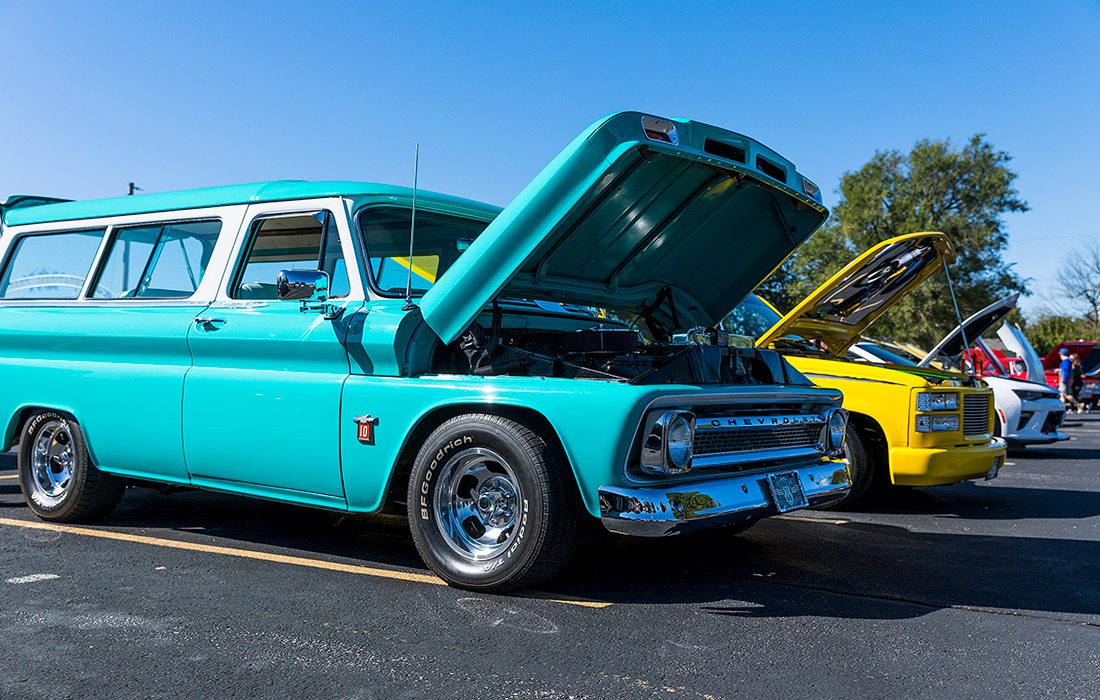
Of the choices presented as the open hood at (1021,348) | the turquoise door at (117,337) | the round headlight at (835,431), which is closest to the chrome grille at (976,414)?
the round headlight at (835,431)

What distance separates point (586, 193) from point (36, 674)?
2.68m

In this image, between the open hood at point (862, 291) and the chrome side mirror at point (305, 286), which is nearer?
the chrome side mirror at point (305, 286)

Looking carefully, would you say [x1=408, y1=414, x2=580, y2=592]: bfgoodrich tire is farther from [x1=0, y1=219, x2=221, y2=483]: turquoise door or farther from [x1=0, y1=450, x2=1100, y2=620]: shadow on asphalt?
[x1=0, y1=219, x2=221, y2=483]: turquoise door

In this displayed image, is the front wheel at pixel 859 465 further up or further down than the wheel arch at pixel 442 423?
further down

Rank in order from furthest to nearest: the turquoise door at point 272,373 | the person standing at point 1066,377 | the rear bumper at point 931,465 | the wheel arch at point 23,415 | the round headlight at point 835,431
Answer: the person standing at point 1066,377, the rear bumper at point 931,465, the wheel arch at point 23,415, the round headlight at point 835,431, the turquoise door at point 272,373

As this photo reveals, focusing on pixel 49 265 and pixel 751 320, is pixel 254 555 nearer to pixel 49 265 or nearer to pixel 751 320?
pixel 49 265

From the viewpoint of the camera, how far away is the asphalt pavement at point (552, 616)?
3.06 meters

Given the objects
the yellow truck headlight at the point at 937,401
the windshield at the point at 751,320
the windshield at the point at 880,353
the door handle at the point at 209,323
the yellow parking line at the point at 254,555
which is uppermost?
the windshield at the point at 751,320

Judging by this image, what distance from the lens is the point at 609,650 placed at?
11.0ft

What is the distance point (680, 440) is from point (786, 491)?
28.6 inches

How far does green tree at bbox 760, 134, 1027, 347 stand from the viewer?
39.4m

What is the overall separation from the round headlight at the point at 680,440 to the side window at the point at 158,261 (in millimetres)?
2898

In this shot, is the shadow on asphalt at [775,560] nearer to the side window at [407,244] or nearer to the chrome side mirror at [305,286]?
the chrome side mirror at [305,286]

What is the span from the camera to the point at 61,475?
5766 millimetres
